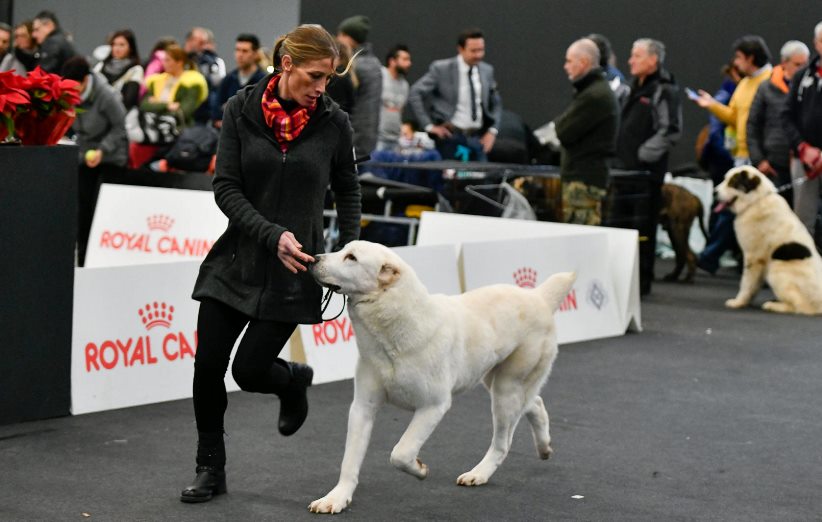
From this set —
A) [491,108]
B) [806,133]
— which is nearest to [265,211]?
[806,133]

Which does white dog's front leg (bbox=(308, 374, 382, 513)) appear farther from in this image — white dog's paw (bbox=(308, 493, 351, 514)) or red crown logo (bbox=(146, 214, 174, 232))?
red crown logo (bbox=(146, 214, 174, 232))

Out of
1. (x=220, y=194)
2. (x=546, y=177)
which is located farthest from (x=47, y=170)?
(x=546, y=177)

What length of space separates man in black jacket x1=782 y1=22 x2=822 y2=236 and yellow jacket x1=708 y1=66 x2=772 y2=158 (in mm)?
970

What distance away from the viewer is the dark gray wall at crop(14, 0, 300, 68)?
19.2m

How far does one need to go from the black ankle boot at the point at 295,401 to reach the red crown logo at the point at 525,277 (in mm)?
3685

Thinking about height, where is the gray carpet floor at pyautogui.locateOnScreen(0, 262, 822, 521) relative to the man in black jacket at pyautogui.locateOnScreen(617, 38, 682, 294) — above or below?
below

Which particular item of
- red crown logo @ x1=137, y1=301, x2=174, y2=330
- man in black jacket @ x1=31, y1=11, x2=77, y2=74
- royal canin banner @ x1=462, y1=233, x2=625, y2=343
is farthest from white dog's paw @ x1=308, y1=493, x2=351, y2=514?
man in black jacket @ x1=31, y1=11, x2=77, y2=74

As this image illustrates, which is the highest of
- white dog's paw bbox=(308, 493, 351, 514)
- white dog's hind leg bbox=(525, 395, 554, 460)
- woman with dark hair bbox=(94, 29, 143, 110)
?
woman with dark hair bbox=(94, 29, 143, 110)

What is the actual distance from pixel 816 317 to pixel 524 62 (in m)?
7.50

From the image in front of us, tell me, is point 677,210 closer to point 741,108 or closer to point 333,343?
point 741,108

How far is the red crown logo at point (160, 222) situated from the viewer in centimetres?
978

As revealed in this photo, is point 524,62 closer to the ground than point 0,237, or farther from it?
farther from it

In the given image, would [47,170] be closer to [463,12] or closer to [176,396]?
[176,396]

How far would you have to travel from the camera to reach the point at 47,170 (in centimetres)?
587
